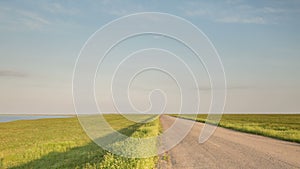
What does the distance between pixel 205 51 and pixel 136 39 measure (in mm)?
4066

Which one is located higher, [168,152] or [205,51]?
[205,51]

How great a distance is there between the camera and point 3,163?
1989 centimetres

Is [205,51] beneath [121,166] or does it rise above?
above

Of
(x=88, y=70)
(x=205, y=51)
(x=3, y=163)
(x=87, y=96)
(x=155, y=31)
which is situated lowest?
(x=3, y=163)

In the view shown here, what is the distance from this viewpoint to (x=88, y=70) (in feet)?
47.1

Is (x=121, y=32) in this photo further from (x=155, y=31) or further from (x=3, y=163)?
(x=3, y=163)

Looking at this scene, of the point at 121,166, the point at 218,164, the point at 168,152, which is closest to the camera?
the point at 121,166

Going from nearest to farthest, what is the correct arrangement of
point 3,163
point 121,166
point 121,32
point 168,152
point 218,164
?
point 121,166, point 218,164, point 121,32, point 168,152, point 3,163

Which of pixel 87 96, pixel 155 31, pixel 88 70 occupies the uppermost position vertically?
pixel 155 31

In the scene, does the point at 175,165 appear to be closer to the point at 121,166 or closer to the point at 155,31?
the point at 121,166

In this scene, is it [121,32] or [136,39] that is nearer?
[121,32]

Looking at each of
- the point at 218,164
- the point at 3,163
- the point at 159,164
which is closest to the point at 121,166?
the point at 159,164

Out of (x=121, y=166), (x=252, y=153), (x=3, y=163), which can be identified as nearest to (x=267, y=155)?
(x=252, y=153)

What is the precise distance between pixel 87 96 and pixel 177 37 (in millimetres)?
7038
